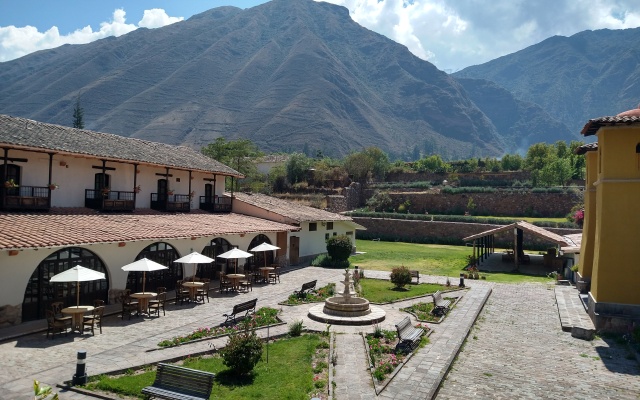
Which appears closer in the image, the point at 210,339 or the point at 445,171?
the point at 210,339

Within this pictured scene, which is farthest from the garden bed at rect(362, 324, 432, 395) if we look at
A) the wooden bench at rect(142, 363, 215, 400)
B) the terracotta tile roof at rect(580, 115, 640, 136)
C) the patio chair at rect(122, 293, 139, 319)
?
the terracotta tile roof at rect(580, 115, 640, 136)

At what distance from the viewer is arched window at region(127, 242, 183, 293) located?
19.5 metres

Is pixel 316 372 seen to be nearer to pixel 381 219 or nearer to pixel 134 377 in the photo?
pixel 134 377

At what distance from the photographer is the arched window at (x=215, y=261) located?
24188 millimetres

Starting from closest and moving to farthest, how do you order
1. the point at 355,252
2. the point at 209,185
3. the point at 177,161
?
the point at 177,161
the point at 209,185
the point at 355,252

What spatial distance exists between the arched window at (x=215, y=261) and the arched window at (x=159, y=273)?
210 centimetres

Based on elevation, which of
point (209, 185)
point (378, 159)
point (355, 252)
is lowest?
point (355, 252)

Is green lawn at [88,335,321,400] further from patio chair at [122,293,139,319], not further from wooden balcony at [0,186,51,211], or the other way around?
wooden balcony at [0,186,51,211]

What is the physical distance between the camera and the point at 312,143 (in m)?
156

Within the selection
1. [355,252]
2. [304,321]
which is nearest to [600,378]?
[304,321]

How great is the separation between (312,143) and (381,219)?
342 feet

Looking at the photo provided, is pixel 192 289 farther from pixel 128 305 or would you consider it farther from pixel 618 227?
pixel 618 227

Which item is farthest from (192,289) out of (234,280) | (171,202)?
(171,202)

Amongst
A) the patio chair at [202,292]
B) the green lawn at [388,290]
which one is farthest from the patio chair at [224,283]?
the green lawn at [388,290]
